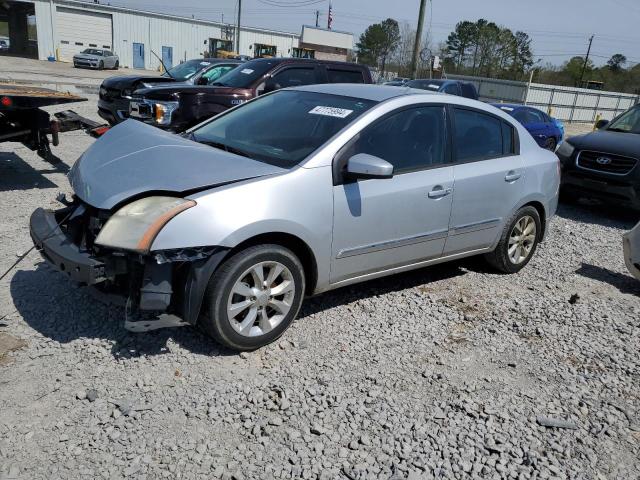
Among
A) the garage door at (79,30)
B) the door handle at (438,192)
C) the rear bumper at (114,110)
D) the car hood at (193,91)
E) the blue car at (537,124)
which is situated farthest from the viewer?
the garage door at (79,30)

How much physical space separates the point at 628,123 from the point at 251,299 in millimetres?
8264

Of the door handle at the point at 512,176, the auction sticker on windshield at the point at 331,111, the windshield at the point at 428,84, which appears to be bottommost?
the door handle at the point at 512,176

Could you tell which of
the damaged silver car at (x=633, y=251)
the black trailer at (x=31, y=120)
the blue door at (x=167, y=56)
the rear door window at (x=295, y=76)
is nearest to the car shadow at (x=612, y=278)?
the damaged silver car at (x=633, y=251)

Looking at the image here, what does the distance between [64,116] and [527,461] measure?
7.10 meters

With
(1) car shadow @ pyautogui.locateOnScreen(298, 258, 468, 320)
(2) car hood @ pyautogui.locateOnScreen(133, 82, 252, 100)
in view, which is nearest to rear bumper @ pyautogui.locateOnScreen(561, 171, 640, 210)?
(1) car shadow @ pyautogui.locateOnScreen(298, 258, 468, 320)

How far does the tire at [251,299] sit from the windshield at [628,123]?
7.70 metres

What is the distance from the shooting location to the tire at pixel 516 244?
507 cm

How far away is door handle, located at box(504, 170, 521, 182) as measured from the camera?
4.80 m

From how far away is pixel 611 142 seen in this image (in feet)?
27.2

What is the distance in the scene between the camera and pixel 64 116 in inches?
292

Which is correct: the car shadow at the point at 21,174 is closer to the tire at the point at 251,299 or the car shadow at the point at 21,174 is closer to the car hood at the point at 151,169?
the car hood at the point at 151,169

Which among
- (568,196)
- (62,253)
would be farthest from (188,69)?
(62,253)

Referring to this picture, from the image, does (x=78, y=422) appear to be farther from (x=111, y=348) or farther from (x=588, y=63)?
(x=588, y=63)

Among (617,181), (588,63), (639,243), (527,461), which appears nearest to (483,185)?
(639,243)
